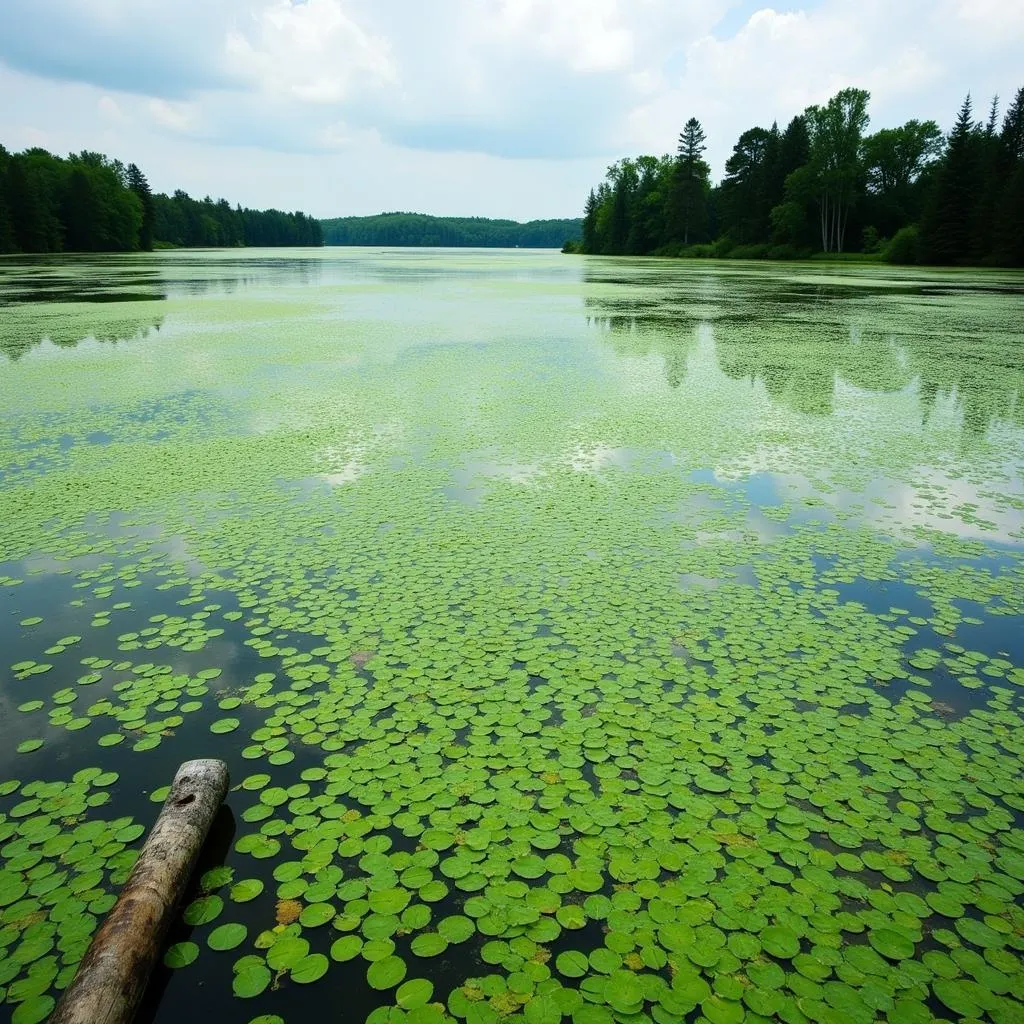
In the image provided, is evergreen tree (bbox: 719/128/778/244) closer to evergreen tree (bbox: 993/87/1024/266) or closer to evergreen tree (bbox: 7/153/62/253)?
evergreen tree (bbox: 993/87/1024/266)

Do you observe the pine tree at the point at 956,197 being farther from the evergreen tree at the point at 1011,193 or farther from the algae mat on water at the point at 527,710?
the algae mat on water at the point at 527,710

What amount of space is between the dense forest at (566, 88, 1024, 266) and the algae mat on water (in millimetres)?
48548

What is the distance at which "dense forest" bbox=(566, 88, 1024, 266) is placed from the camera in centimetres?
4656

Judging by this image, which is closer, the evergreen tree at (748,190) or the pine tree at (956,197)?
the pine tree at (956,197)

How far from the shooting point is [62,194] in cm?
7169

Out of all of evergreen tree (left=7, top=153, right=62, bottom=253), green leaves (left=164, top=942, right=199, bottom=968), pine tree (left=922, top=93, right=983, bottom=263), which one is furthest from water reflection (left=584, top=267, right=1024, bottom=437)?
evergreen tree (left=7, top=153, right=62, bottom=253)

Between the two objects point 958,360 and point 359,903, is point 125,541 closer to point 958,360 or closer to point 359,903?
point 359,903

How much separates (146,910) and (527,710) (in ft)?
6.47

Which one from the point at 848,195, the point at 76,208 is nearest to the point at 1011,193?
the point at 848,195

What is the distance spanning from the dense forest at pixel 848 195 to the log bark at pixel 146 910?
5355 cm

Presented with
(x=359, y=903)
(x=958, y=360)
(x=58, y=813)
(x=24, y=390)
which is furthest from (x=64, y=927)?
(x=958, y=360)

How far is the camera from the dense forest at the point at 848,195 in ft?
153

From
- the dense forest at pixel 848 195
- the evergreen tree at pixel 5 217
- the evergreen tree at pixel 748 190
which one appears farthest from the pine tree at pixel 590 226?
the evergreen tree at pixel 5 217

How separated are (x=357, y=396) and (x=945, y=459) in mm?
8353
